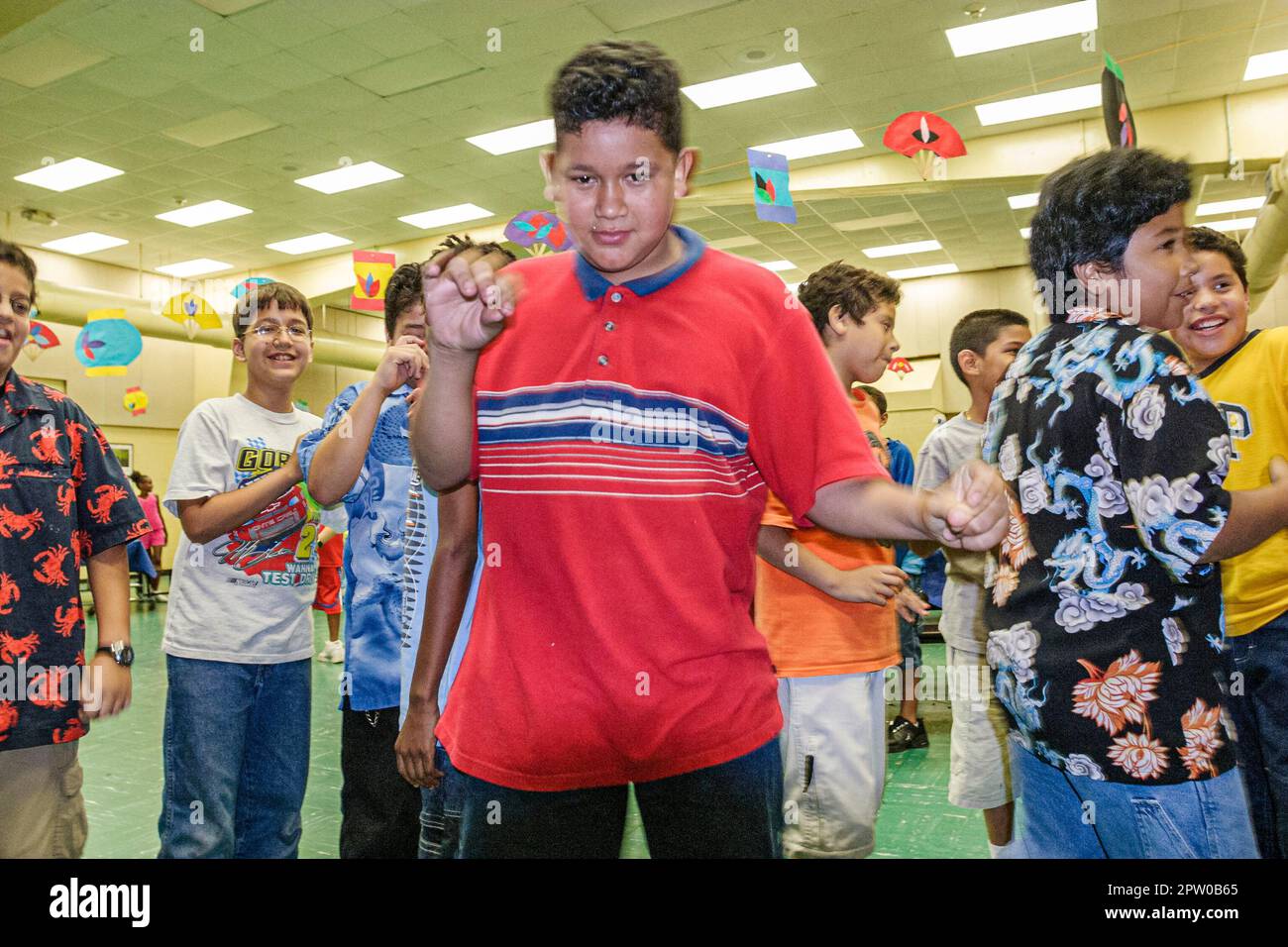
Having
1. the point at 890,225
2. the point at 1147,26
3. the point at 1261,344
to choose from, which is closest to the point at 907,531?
the point at 1261,344

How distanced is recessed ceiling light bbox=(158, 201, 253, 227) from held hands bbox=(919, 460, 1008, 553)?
11.3 m

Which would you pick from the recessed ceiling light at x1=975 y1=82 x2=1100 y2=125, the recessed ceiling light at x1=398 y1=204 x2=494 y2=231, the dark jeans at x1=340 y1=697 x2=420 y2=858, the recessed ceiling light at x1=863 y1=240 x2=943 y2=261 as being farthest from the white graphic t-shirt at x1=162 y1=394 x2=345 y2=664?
the recessed ceiling light at x1=863 y1=240 x2=943 y2=261

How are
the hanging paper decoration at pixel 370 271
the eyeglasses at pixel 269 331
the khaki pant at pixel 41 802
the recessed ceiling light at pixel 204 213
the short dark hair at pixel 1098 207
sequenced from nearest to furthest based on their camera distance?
the short dark hair at pixel 1098 207
the khaki pant at pixel 41 802
the eyeglasses at pixel 269 331
the hanging paper decoration at pixel 370 271
the recessed ceiling light at pixel 204 213

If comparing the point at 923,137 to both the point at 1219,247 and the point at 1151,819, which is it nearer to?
the point at 1219,247

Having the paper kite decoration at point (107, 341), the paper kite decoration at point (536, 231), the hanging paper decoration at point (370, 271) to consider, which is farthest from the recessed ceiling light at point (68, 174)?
the paper kite decoration at point (536, 231)

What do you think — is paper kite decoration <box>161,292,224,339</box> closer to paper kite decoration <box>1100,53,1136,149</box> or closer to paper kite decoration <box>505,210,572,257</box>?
paper kite decoration <box>505,210,572,257</box>

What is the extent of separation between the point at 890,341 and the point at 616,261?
1575 mm

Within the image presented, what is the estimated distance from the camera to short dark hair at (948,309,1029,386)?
122 inches

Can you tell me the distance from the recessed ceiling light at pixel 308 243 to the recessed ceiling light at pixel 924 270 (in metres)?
8.14

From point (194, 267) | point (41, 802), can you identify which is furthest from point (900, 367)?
point (41, 802)

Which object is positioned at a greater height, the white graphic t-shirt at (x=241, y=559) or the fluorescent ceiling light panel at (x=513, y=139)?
the fluorescent ceiling light panel at (x=513, y=139)

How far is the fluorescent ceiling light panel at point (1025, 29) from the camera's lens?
6.61 m

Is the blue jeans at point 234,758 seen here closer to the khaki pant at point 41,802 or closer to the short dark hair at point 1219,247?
the khaki pant at point 41,802

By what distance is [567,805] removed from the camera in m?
1.05
